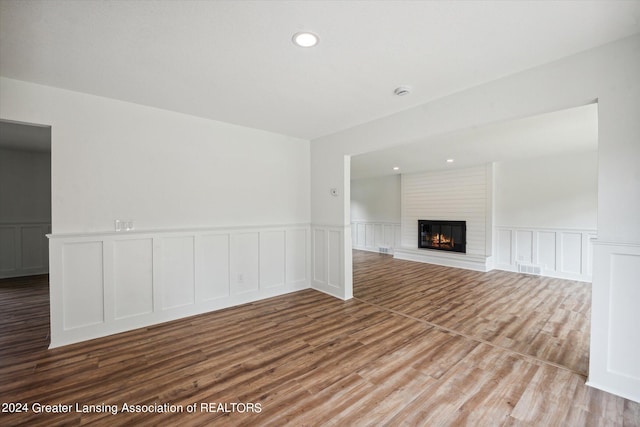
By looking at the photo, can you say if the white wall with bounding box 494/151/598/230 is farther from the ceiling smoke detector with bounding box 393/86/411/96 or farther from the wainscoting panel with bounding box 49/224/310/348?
the wainscoting panel with bounding box 49/224/310/348

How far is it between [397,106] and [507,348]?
8.92 ft

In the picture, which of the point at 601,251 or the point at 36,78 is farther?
the point at 36,78

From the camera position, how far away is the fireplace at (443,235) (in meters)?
6.77

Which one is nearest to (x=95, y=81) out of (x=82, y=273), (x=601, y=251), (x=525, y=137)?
(x=82, y=273)

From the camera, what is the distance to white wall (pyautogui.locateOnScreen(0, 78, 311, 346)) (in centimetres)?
270

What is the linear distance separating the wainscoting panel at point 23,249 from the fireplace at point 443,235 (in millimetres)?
8716

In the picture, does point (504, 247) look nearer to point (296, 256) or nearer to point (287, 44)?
point (296, 256)

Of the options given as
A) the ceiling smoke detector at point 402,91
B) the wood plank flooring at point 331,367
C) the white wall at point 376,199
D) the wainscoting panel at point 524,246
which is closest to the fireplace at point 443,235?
the white wall at point 376,199

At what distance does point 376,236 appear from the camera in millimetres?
8766

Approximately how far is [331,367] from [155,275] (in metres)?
2.29

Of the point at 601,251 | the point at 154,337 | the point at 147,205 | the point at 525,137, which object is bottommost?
the point at 154,337

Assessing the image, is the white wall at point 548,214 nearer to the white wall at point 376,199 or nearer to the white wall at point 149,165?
the white wall at point 376,199

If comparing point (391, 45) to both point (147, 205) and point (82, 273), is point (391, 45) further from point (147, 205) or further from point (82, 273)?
point (82, 273)

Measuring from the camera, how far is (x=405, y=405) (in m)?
1.87
